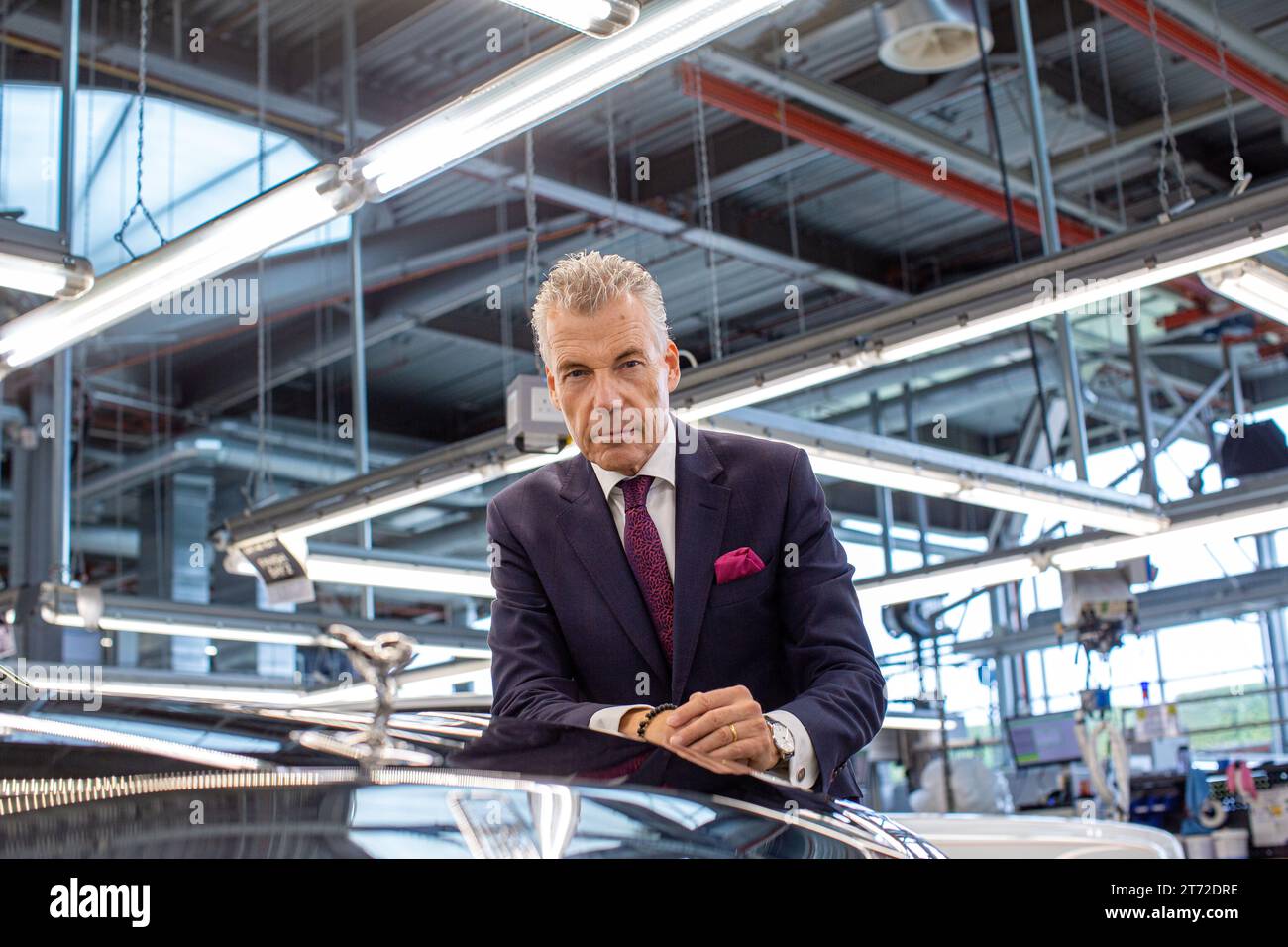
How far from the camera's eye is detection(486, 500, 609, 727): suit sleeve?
163cm

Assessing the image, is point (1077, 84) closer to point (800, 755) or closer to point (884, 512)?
point (884, 512)

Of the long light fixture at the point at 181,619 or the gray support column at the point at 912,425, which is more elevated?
the gray support column at the point at 912,425

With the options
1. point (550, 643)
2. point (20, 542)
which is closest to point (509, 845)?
point (550, 643)

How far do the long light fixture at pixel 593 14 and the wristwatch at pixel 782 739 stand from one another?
1617 millimetres

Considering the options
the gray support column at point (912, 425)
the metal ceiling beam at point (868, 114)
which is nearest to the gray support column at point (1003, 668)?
the gray support column at point (912, 425)

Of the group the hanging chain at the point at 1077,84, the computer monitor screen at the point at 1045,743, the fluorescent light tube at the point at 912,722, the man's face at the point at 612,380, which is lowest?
the computer monitor screen at the point at 1045,743

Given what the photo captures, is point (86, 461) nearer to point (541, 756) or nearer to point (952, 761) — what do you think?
point (952, 761)

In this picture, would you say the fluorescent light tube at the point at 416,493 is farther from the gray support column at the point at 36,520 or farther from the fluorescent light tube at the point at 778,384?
the gray support column at the point at 36,520

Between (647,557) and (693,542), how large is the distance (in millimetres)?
69

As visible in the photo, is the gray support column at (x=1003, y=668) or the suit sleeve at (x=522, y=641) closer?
the suit sleeve at (x=522, y=641)

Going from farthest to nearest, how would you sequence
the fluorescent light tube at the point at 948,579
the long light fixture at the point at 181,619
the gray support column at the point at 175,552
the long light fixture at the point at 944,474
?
the gray support column at the point at 175,552 → the fluorescent light tube at the point at 948,579 → the long light fixture at the point at 181,619 → the long light fixture at the point at 944,474

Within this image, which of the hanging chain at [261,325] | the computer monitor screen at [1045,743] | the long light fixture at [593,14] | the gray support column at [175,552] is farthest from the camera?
the gray support column at [175,552]

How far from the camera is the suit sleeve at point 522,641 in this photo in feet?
5.35
